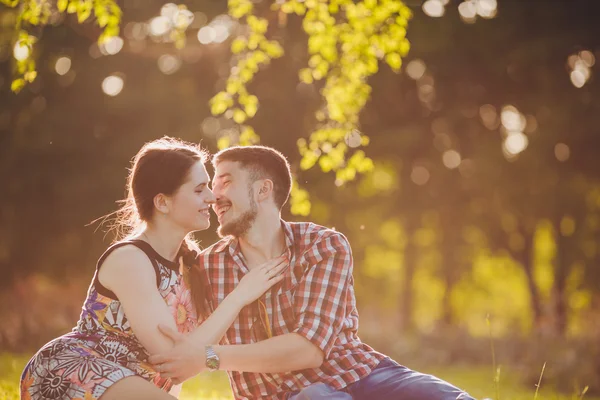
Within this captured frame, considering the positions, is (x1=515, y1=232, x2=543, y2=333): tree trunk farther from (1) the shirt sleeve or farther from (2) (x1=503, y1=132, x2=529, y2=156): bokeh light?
(1) the shirt sleeve

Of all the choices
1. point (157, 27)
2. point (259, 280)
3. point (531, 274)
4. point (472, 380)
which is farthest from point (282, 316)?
point (531, 274)

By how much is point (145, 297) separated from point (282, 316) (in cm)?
93

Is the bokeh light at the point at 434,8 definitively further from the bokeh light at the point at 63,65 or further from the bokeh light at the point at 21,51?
the bokeh light at the point at 21,51

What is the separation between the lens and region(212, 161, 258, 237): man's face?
4.92 metres

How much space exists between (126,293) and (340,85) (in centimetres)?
499

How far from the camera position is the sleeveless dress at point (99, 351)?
4121 mm

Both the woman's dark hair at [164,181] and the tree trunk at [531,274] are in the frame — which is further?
the tree trunk at [531,274]

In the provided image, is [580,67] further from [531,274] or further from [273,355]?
[273,355]

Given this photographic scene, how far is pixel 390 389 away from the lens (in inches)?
180

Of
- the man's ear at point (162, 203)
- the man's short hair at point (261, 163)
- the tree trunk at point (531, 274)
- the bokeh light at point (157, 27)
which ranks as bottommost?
the tree trunk at point (531, 274)

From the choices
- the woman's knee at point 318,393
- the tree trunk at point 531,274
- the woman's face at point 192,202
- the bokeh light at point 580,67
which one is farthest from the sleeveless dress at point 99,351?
the tree trunk at point 531,274

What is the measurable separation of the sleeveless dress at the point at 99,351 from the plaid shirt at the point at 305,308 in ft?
1.09

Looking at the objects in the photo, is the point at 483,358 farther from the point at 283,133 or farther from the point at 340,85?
the point at 340,85

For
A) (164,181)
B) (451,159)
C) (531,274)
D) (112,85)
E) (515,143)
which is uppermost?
(112,85)
